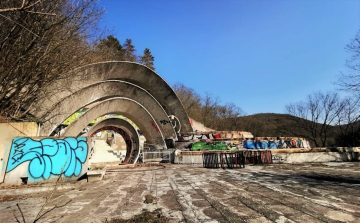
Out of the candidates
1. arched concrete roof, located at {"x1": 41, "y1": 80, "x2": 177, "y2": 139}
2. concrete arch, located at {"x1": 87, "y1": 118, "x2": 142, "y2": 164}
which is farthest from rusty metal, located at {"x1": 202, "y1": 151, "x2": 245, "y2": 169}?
A: arched concrete roof, located at {"x1": 41, "y1": 80, "x2": 177, "y2": 139}

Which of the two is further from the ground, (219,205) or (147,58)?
(147,58)

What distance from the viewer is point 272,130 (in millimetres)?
50312

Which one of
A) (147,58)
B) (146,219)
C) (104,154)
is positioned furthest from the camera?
(147,58)

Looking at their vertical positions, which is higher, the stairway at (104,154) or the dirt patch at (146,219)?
the stairway at (104,154)

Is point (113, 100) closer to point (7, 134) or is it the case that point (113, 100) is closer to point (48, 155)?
point (48, 155)

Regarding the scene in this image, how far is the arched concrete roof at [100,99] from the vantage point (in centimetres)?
1544

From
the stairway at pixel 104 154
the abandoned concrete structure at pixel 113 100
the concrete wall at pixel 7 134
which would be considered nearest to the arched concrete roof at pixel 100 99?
the abandoned concrete structure at pixel 113 100

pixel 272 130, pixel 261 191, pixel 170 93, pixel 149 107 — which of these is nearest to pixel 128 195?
pixel 261 191

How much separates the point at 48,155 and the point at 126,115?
13222 millimetres

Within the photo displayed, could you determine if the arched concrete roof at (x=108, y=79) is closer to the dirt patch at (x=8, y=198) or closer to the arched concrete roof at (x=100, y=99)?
the arched concrete roof at (x=100, y=99)

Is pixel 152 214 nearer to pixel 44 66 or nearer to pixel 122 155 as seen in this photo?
pixel 44 66

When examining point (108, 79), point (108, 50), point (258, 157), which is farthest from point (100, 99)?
point (258, 157)

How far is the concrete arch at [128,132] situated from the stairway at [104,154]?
5.12m

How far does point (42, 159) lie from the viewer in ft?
30.1
